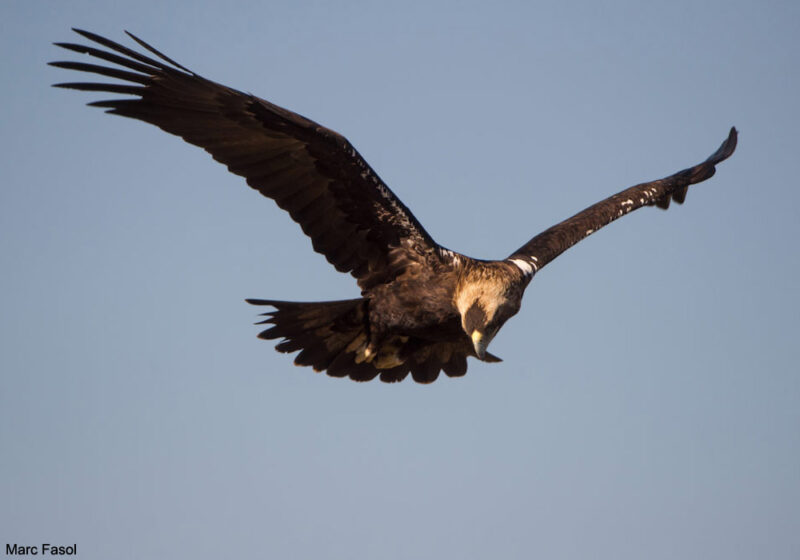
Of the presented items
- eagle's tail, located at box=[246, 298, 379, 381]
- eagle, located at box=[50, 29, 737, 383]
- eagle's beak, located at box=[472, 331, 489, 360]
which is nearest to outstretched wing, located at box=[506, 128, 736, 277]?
eagle, located at box=[50, 29, 737, 383]

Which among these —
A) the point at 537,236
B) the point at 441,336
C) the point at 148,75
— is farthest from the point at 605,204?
the point at 148,75

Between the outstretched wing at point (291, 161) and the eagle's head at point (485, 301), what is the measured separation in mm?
322

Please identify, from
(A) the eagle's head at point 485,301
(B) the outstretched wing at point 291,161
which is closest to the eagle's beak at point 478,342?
(A) the eagle's head at point 485,301

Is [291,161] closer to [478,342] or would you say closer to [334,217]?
[334,217]

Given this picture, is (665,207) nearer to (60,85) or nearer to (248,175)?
(248,175)

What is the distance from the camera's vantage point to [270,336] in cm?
816

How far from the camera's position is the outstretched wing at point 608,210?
836 cm

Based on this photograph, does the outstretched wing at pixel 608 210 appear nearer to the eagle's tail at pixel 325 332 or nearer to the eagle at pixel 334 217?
the eagle at pixel 334 217

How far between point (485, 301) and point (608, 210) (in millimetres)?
2416

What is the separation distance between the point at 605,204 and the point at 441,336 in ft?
7.51

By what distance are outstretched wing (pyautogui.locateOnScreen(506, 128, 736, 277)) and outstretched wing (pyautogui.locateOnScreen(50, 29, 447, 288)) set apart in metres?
0.96

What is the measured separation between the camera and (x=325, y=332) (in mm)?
8250

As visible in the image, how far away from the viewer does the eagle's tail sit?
8016 mm

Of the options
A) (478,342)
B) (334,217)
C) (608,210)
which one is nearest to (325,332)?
(334,217)
